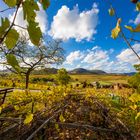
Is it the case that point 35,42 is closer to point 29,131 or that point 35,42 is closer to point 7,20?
point 7,20

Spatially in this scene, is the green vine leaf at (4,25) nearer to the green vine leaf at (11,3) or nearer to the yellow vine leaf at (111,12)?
the green vine leaf at (11,3)

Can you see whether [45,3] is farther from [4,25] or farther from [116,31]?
[116,31]

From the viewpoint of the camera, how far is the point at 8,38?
1029mm

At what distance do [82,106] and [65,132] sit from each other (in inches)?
29.3

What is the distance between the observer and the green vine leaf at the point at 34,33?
0.94 m

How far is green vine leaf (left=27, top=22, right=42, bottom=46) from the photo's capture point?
0.94 meters

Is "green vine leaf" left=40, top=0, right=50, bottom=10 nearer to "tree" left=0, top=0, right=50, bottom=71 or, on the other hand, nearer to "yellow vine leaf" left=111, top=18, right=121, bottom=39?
A: "tree" left=0, top=0, right=50, bottom=71

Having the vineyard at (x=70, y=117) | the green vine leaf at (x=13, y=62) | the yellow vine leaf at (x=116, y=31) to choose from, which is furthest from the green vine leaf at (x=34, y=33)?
the vineyard at (x=70, y=117)

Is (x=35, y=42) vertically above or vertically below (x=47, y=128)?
above

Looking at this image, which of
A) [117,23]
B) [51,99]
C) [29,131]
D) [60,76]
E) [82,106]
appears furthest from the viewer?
[60,76]

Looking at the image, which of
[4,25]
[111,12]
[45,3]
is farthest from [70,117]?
[4,25]

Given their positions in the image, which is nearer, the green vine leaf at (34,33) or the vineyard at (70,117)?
the green vine leaf at (34,33)

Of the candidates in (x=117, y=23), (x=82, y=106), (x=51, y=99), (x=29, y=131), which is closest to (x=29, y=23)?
(x=117, y=23)

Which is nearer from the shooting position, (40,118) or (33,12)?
(33,12)
